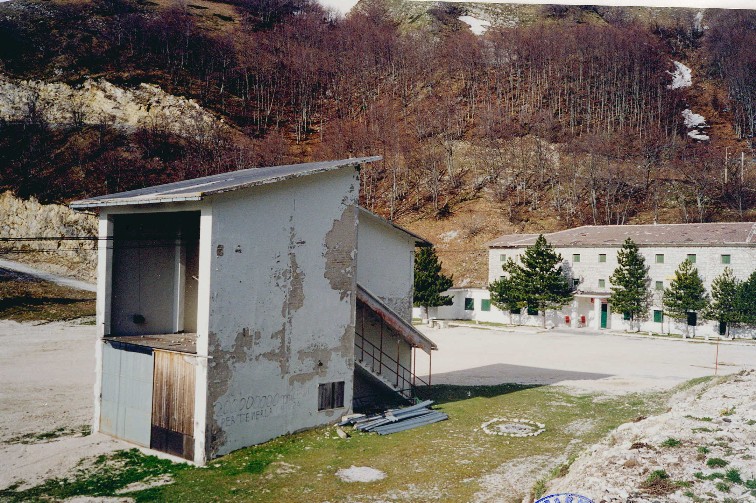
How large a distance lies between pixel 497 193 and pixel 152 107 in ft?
108

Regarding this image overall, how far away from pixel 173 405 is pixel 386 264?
696cm

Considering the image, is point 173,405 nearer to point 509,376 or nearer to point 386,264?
point 386,264

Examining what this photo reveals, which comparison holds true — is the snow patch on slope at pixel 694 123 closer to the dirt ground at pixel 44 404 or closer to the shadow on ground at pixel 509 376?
the shadow on ground at pixel 509 376

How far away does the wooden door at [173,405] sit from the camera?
11.3 meters

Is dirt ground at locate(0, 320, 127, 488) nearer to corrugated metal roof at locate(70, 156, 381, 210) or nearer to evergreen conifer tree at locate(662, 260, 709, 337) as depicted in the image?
corrugated metal roof at locate(70, 156, 381, 210)

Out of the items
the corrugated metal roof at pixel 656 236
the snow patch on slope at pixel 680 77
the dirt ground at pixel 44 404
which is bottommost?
the dirt ground at pixel 44 404

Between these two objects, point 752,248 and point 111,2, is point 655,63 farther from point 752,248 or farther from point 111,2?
point 111,2

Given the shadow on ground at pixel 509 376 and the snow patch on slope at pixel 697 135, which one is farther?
the snow patch on slope at pixel 697 135

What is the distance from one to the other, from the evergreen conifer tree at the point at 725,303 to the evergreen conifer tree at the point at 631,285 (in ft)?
12.4

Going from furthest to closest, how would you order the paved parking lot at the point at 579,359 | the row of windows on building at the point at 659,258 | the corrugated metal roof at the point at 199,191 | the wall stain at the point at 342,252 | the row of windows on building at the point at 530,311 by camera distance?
the row of windows on building at the point at 530,311
the row of windows on building at the point at 659,258
the paved parking lot at the point at 579,359
the wall stain at the point at 342,252
the corrugated metal roof at the point at 199,191

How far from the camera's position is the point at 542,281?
35594 millimetres

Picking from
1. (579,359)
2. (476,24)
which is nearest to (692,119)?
(476,24)

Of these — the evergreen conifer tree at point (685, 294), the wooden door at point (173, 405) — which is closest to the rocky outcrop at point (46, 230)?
the wooden door at point (173, 405)

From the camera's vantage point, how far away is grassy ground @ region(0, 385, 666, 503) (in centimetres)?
952
